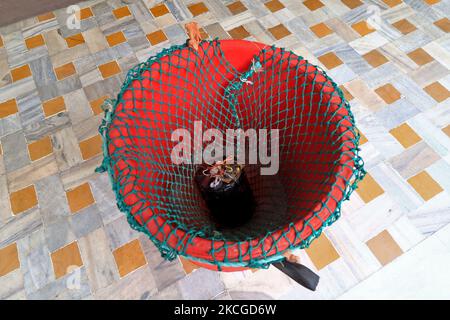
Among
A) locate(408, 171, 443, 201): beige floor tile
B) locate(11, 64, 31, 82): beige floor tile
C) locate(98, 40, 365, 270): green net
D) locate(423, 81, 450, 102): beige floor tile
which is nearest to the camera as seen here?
locate(98, 40, 365, 270): green net

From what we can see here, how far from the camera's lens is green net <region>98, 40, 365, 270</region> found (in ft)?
1.54

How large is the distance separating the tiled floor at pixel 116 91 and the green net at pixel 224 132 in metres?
0.25

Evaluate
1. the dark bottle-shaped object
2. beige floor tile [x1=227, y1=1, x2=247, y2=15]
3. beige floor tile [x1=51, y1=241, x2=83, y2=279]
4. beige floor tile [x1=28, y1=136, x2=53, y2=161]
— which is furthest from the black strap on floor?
beige floor tile [x1=227, y1=1, x2=247, y2=15]

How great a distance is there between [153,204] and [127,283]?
0.39 m

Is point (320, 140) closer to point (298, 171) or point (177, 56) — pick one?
point (298, 171)

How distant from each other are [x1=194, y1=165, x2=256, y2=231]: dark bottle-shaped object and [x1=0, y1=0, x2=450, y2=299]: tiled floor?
0.58ft

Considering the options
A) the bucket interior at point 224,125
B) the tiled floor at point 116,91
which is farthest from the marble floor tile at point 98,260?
the bucket interior at point 224,125

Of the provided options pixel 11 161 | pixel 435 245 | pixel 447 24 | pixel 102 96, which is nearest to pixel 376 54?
pixel 447 24

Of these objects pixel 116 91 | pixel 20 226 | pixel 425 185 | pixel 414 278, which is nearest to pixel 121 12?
pixel 116 91

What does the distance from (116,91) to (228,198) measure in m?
0.63

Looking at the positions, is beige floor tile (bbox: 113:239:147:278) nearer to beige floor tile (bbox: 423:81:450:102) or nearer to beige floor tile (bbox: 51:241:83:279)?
beige floor tile (bbox: 51:241:83:279)

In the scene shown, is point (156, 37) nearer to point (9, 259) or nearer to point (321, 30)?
point (321, 30)

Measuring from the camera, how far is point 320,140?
59cm

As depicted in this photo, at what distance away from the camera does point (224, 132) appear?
2.56 ft
